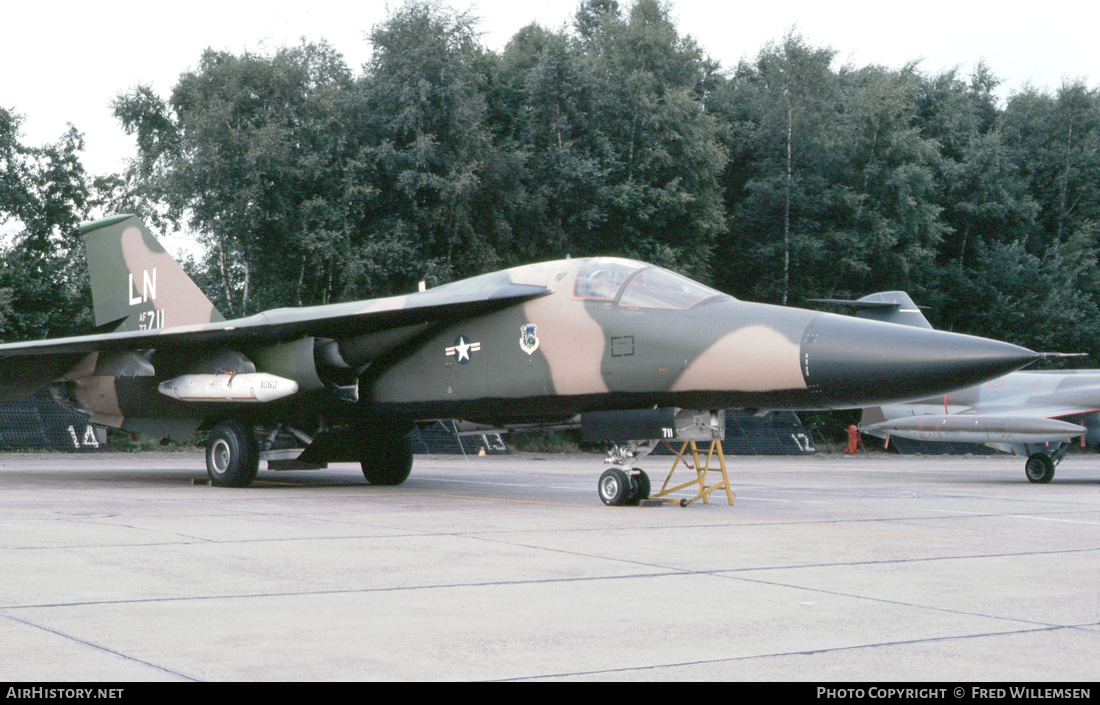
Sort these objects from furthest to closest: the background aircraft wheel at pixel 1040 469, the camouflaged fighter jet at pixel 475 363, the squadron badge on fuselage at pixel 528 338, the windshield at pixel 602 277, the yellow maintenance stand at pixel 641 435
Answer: the background aircraft wheel at pixel 1040 469 < the squadron badge on fuselage at pixel 528 338 < the windshield at pixel 602 277 < the yellow maintenance stand at pixel 641 435 < the camouflaged fighter jet at pixel 475 363

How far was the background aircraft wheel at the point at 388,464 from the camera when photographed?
44.0 ft

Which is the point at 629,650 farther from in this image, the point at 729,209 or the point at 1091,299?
the point at 1091,299

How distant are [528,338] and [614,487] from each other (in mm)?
1683

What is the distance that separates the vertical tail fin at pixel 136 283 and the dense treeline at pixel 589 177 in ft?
41.9

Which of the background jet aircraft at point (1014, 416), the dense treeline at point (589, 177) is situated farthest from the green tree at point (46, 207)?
the background jet aircraft at point (1014, 416)

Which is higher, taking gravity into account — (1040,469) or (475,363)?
(475,363)

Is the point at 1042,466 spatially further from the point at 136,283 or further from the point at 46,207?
the point at 46,207

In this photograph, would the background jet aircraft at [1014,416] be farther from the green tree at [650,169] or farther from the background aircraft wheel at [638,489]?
the green tree at [650,169]

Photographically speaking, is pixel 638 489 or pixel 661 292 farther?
pixel 638 489

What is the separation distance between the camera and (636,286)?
1013cm

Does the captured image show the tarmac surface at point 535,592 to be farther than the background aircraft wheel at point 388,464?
No

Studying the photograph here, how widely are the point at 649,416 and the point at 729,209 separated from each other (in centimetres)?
3330

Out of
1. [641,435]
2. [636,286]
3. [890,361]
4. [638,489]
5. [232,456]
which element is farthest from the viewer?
[232,456]

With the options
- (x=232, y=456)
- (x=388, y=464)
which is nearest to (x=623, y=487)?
(x=388, y=464)
